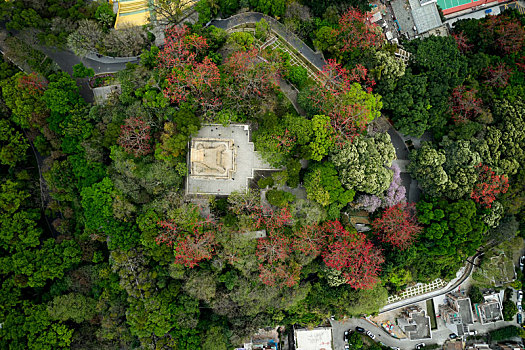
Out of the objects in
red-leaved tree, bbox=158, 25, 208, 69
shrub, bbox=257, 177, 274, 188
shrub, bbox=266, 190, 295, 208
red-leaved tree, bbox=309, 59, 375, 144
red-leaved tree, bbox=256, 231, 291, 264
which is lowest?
red-leaved tree, bbox=256, 231, 291, 264

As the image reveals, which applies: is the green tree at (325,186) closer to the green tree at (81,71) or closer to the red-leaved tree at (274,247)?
the red-leaved tree at (274,247)

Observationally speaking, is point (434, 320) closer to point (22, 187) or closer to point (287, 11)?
point (287, 11)

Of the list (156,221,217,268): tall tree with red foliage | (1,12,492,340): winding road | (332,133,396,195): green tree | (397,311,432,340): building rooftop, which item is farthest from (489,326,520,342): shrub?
(156,221,217,268): tall tree with red foliage

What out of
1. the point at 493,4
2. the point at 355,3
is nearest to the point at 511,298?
the point at 493,4

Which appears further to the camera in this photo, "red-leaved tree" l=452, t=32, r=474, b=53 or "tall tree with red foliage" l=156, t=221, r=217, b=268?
"red-leaved tree" l=452, t=32, r=474, b=53

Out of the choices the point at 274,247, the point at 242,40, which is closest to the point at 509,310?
the point at 274,247

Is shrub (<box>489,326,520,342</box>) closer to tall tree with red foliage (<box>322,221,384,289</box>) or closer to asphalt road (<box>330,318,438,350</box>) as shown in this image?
asphalt road (<box>330,318,438,350</box>)
